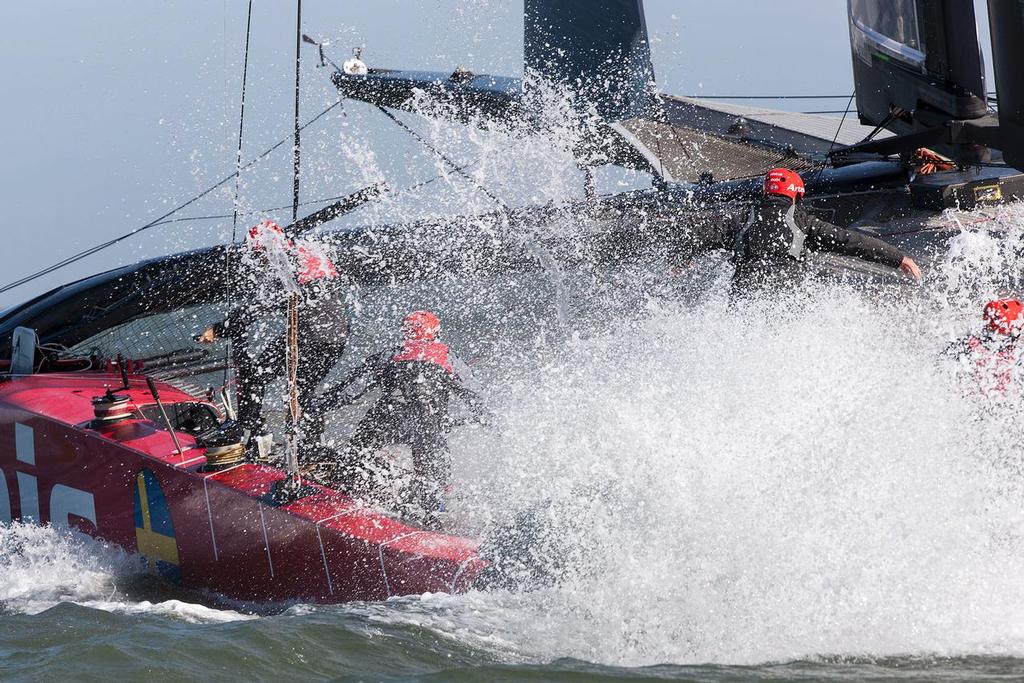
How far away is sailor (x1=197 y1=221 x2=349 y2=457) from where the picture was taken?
4.59 m

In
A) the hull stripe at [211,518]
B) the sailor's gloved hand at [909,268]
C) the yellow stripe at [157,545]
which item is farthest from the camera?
the sailor's gloved hand at [909,268]

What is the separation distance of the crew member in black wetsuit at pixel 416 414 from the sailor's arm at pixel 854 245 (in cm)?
184

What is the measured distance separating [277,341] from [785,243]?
222 cm

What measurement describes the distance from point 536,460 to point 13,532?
203 centimetres

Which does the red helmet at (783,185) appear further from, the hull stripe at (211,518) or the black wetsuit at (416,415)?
the hull stripe at (211,518)

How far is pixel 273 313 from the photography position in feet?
15.8

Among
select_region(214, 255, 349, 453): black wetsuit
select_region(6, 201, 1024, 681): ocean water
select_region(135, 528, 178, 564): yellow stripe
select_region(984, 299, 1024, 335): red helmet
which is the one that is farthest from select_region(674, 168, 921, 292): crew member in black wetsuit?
select_region(135, 528, 178, 564): yellow stripe

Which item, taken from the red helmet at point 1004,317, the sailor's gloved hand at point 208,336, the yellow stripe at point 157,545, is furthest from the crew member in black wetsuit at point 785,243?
the yellow stripe at point 157,545

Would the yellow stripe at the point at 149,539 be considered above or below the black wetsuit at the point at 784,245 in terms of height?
below

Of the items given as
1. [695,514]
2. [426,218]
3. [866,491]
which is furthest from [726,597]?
[426,218]

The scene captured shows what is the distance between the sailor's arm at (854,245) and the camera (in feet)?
16.0

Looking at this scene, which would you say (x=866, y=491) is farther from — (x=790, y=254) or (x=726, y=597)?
(x=790, y=254)

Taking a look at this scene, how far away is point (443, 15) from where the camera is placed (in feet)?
31.9

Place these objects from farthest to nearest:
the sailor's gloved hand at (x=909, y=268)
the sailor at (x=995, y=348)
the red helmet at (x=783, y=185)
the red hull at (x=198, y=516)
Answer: the red helmet at (x=783, y=185)
the sailor's gloved hand at (x=909, y=268)
the sailor at (x=995, y=348)
the red hull at (x=198, y=516)
